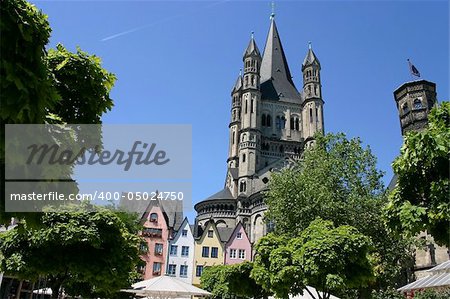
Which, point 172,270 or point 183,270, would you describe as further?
point 183,270

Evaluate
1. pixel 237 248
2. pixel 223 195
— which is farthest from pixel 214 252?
pixel 223 195

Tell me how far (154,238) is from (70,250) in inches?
1441

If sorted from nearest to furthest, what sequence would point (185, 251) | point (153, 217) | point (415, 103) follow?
point (185, 251) < point (153, 217) < point (415, 103)

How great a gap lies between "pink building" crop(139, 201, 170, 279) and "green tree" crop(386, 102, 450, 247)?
45.2 metres

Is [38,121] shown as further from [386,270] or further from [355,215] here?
[386,270]

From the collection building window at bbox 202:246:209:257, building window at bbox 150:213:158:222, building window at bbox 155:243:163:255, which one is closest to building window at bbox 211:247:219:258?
building window at bbox 202:246:209:257

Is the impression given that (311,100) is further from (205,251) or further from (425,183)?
(425,183)

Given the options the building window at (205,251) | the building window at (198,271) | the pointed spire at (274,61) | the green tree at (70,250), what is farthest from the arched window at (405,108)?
the green tree at (70,250)

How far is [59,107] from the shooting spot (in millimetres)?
9281

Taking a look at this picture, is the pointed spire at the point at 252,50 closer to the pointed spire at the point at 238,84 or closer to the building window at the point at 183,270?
the pointed spire at the point at 238,84

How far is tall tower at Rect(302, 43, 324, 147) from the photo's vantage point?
8162cm

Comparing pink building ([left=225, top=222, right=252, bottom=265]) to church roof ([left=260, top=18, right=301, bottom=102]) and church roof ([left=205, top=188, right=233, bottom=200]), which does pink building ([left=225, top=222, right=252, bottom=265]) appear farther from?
church roof ([left=260, top=18, right=301, bottom=102])

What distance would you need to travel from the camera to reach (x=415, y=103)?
56.2 metres

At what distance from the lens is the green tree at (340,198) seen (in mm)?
31734
